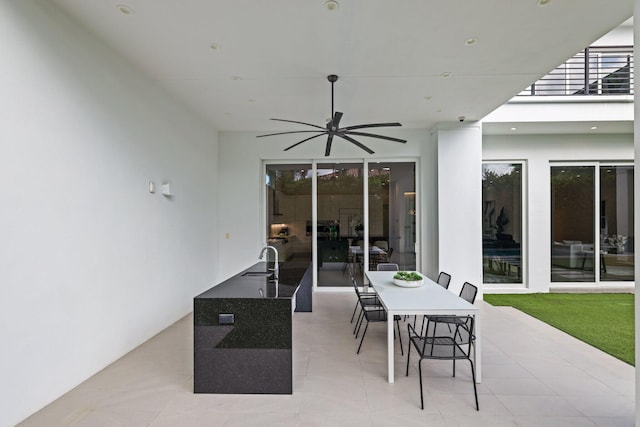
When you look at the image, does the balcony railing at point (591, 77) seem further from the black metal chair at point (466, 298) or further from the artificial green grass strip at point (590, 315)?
the black metal chair at point (466, 298)

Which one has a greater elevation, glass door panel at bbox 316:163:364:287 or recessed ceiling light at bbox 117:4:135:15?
recessed ceiling light at bbox 117:4:135:15

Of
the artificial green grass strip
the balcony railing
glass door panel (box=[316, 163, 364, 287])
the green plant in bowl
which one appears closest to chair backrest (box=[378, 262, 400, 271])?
the green plant in bowl

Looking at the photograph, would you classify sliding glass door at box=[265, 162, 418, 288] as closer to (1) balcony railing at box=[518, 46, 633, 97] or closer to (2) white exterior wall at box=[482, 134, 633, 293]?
(2) white exterior wall at box=[482, 134, 633, 293]

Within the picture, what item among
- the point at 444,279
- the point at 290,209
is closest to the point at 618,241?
the point at 444,279

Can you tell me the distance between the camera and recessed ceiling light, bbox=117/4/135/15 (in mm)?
2549

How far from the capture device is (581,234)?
6.43m

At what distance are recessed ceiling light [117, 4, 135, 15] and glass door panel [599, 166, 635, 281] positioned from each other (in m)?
7.87

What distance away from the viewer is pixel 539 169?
6320 mm

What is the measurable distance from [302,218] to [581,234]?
539 cm

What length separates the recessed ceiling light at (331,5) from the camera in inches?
98.2

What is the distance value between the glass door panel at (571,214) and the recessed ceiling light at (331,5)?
19.1ft

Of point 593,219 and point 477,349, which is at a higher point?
point 593,219

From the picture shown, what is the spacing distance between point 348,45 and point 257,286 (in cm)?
238

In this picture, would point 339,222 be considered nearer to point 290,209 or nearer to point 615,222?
point 290,209
